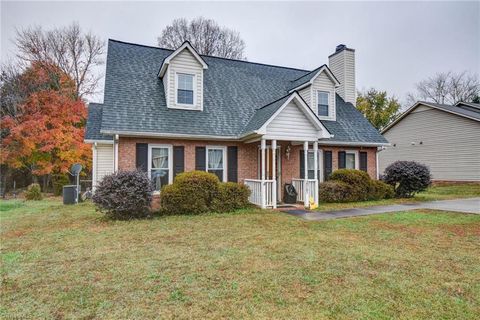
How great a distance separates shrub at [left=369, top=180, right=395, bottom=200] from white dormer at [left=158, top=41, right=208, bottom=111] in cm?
855

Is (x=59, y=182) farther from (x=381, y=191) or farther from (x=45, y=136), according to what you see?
(x=381, y=191)

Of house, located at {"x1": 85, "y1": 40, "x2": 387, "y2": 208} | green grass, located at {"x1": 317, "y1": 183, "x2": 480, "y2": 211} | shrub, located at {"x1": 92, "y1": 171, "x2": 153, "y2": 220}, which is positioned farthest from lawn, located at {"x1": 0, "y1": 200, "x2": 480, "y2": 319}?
house, located at {"x1": 85, "y1": 40, "x2": 387, "y2": 208}

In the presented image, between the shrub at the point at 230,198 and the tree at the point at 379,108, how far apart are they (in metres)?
27.3

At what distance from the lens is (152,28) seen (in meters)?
28.1

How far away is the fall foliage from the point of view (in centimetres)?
1644

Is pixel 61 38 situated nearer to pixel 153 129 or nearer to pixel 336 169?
pixel 153 129

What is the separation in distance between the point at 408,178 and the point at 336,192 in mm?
4165

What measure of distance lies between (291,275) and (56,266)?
3924 millimetres

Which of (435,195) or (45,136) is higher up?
(45,136)

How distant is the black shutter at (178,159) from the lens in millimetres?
11281

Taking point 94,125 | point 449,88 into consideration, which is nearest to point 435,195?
point 94,125

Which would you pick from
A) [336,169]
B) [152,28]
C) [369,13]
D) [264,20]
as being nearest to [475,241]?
[336,169]

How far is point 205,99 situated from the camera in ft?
42.9

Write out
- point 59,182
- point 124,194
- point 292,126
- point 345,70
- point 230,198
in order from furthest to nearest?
point 59,182 → point 345,70 → point 292,126 → point 230,198 → point 124,194
